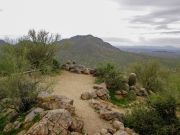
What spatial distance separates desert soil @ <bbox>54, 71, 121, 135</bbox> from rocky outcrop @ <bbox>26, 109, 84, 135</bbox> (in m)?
1.04

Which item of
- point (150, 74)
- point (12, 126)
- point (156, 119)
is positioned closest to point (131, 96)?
point (156, 119)

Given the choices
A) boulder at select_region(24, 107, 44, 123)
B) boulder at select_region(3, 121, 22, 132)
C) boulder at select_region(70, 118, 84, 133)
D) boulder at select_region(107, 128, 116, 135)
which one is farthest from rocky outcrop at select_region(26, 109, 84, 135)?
boulder at select_region(3, 121, 22, 132)

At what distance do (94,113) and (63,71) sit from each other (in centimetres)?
1520

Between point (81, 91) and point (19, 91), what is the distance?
7.64 m

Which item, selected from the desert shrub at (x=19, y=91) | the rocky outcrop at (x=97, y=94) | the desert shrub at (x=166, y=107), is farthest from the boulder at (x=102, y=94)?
the desert shrub at (x=166, y=107)

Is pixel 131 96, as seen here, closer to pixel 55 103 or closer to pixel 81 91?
pixel 81 91

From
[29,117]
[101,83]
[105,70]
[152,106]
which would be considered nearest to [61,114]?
[29,117]

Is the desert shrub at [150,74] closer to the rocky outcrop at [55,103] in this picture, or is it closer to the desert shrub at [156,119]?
the desert shrub at [156,119]

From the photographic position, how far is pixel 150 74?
38281 millimetres

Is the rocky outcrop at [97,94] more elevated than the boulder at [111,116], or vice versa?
the rocky outcrop at [97,94]

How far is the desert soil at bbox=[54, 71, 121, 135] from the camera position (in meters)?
18.8

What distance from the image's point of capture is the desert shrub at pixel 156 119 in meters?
17.5

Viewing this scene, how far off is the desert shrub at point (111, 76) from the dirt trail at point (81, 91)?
1.18m

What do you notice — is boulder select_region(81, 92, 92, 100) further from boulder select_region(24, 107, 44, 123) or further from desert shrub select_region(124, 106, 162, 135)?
boulder select_region(24, 107, 44, 123)
